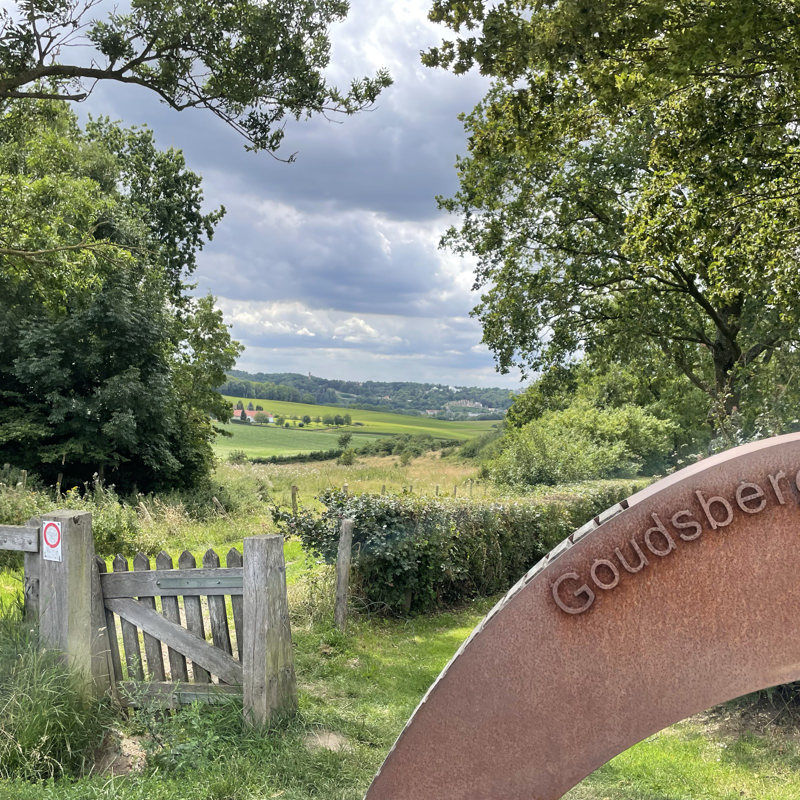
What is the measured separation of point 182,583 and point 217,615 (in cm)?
34

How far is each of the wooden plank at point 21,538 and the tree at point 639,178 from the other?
6.25 m

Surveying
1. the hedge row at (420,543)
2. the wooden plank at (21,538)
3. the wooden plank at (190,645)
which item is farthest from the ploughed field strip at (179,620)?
the hedge row at (420,543)

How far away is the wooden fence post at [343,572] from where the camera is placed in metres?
8.02

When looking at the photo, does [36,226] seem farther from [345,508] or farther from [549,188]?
[549,188]

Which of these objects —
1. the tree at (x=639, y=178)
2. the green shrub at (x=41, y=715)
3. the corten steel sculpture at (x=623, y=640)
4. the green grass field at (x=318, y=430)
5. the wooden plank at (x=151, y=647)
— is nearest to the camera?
the corten steel sculpture at (x=623, y=640)

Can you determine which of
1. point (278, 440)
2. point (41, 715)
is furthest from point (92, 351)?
point (278, 440)

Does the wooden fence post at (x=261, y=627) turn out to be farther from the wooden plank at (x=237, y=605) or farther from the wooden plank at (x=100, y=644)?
the wooden plank at (x=100, y=644)

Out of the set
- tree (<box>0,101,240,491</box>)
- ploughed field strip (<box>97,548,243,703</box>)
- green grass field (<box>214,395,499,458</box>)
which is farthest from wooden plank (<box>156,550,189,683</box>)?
green grass field (<box>214,395,499,458</box>)

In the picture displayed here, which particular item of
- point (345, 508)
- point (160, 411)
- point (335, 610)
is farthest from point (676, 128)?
point (160, 411)

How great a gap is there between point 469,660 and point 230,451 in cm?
3485

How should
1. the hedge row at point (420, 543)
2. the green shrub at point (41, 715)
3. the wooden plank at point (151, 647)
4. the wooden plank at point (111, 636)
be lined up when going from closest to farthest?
the green shrub at point (41, 715)
the wooden plank at point (151, 647)
the wooden plank at point (111, 636)
the hedge row at point (420, 543)

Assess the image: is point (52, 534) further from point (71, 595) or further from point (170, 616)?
point (170, 616)

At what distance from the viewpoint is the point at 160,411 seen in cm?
2103

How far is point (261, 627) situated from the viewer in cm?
462
